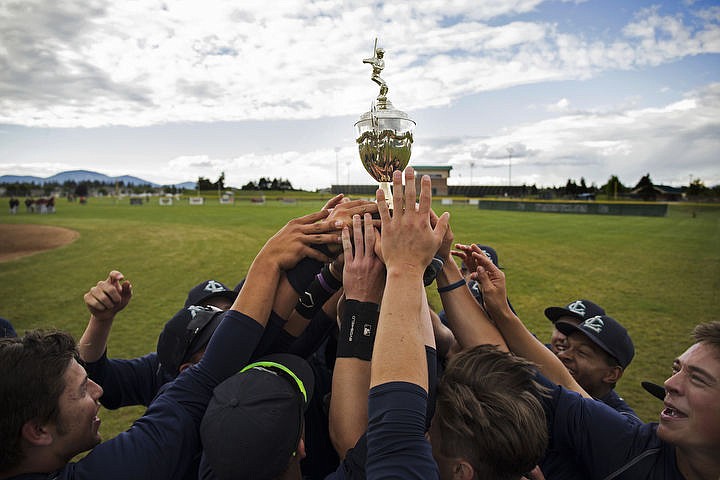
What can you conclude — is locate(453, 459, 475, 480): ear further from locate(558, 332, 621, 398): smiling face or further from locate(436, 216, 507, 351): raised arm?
locate(558, 332, 621, 398): smiling face

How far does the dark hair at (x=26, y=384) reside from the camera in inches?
58.0

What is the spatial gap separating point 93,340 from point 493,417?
234cm

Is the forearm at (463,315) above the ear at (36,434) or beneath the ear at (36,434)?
above

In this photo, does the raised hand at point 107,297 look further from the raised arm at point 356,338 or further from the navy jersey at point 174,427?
the raised arm at point 356,338

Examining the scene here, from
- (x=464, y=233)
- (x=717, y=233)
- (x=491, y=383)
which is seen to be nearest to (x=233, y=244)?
(x=464, y=233)

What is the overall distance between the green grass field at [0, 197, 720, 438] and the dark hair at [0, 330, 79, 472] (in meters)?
3.76

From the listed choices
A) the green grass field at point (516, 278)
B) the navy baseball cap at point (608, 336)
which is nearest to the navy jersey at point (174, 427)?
the navy baseball cap at point (608, 336)

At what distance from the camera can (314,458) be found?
2369mm

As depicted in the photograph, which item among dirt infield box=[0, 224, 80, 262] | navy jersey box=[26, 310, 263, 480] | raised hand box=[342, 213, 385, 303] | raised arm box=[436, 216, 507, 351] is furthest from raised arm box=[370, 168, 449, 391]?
dirt infield box=[0, 224, 80, 262]

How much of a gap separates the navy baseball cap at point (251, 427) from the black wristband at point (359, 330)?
25cm

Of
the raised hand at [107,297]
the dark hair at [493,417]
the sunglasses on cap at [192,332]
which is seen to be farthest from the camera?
the raised hand at [107,297]

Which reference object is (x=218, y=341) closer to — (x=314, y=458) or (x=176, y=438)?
(x=176, y=438)

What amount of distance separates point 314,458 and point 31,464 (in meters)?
1.29

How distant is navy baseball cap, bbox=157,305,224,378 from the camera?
88.4 inches
